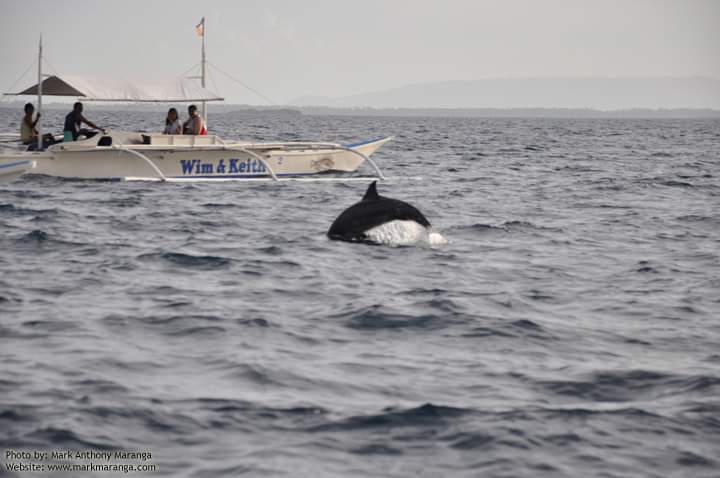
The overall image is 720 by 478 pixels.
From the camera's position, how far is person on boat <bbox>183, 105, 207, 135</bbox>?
75.9 ft

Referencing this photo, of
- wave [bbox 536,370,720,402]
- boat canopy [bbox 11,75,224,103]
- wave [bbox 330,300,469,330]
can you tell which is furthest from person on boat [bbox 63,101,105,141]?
wave [bbox 536,370,720,402]

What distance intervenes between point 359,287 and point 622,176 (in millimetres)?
20678

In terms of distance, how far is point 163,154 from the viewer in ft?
72.7

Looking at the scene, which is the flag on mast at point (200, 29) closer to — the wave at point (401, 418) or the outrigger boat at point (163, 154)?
the outrigger boat at point (163, 154)

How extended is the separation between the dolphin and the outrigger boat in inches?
362

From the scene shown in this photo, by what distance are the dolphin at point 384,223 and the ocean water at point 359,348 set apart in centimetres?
20

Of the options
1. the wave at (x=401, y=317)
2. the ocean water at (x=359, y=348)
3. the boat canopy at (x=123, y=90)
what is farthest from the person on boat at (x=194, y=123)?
the wave at (x=401, y=317)

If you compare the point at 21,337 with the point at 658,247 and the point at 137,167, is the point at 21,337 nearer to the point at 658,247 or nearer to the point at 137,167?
the point at 658,247

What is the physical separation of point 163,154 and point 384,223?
34.6ft

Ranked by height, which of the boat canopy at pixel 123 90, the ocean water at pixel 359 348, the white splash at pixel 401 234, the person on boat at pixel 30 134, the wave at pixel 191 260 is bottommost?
the wave at pixel 191 260

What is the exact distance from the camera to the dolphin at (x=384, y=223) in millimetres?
12629

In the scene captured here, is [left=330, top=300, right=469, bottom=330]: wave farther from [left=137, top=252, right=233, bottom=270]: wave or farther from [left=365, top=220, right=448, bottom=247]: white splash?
[left=365, top=220, right=448, bottom=247]: white splash

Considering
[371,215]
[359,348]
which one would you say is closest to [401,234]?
[371,215]

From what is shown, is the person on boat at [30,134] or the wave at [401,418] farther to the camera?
the person on boat at [30,134]
